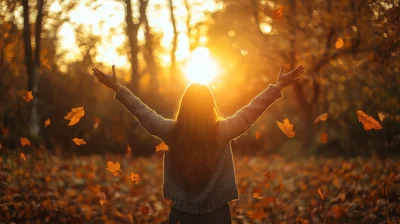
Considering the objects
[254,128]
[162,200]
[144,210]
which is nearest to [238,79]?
[254,128]

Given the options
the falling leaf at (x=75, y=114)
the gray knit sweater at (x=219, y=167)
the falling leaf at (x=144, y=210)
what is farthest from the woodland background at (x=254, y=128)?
the gray knit sweater at (x=219, y=167)

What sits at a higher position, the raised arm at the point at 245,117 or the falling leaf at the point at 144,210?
the raised arm at the point at 245,117

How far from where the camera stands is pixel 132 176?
451 cm

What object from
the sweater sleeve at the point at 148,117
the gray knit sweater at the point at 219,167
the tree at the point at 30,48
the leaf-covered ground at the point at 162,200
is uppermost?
the tree at the point at 30,48

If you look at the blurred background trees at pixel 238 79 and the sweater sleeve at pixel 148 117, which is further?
the blurred background trees at pixel 238 79

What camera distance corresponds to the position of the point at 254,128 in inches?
790

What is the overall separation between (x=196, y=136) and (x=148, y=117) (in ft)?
1.62

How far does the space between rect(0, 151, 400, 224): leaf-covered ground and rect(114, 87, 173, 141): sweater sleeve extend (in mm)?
1480

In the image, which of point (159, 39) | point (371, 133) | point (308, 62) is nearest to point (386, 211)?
point (308, 62)

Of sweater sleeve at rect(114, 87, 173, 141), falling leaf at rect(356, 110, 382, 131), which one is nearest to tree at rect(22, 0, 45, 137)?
sweater sleeve at rect(114, 87, 173, 141)

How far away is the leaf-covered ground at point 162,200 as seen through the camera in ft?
19.0

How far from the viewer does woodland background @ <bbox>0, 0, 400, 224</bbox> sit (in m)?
6.30

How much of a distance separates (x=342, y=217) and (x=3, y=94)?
8419 millimetres

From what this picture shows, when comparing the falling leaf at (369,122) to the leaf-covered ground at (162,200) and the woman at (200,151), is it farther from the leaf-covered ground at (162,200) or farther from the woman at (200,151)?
the leaf-covered ground at (162,200)
